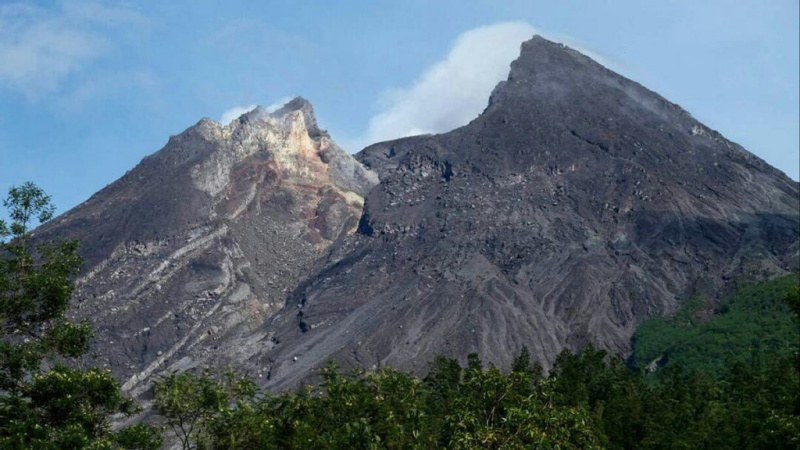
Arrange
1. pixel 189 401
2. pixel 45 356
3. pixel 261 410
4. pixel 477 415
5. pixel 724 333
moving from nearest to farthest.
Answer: pixel 45 356 → pixel 189 401 → pixel 477 415 → pixel 261 410 → pixel 724 333

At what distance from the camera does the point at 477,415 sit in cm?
3784

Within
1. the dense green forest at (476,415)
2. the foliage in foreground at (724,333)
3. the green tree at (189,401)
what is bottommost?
the foliage in foreground at (724,333)

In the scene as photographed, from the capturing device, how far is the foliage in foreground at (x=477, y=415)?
3431cm

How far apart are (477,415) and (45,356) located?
16.0 meters

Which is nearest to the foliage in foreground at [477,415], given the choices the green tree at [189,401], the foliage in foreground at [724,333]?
the green tree at [189,401]

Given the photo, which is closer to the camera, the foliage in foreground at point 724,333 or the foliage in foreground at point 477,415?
the foliage in foreground at point 477,415

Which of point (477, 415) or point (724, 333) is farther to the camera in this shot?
point (724, 333)

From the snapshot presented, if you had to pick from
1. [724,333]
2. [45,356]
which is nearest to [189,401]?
[45,356]

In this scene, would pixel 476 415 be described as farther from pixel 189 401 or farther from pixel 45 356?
pixel 45 356

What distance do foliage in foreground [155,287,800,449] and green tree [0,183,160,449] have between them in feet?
17.6

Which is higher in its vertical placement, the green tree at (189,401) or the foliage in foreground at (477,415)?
the green tree at (189,401)

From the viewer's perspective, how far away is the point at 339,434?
43500mm

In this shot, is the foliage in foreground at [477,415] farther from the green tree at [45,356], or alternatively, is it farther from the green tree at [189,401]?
the green tree at [45,356]

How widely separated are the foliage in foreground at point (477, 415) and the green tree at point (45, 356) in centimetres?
537
